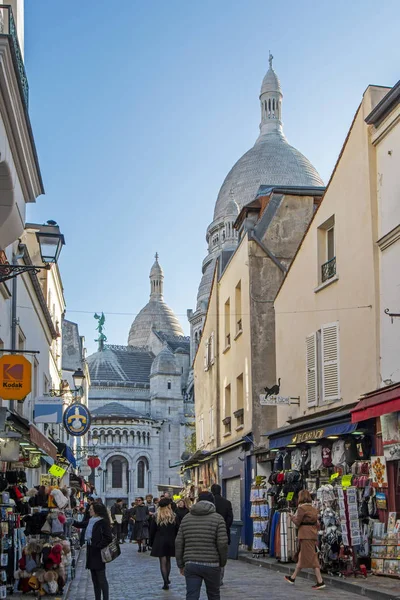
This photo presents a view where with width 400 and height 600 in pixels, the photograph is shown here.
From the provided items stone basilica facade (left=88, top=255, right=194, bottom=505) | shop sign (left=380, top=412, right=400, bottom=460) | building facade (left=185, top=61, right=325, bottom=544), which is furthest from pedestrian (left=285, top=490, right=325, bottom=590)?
stone basilica facade (left=88, top=255, right=194, bottom=505)

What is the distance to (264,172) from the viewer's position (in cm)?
11769

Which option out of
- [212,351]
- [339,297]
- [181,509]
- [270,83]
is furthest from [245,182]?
[339,297]

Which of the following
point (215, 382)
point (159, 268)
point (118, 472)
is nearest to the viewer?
point (215, 382)

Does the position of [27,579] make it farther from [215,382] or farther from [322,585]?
[215,382]

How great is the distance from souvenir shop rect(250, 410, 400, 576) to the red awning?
0.17 metres

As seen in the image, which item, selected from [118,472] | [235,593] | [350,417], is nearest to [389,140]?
[350,417]

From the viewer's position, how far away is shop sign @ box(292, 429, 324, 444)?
682 inches

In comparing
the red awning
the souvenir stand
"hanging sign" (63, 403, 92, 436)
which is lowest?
the souvenir stand

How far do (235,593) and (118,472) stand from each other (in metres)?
89.1

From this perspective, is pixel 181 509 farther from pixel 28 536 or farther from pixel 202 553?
pixel 202 553

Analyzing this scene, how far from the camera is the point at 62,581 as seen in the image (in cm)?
1402

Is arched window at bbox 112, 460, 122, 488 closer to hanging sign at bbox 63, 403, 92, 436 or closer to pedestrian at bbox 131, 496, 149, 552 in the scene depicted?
pedestrian at bbox 131, 496, 149, 552

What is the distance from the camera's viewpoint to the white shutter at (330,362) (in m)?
18.4

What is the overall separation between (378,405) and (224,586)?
12.6ft
